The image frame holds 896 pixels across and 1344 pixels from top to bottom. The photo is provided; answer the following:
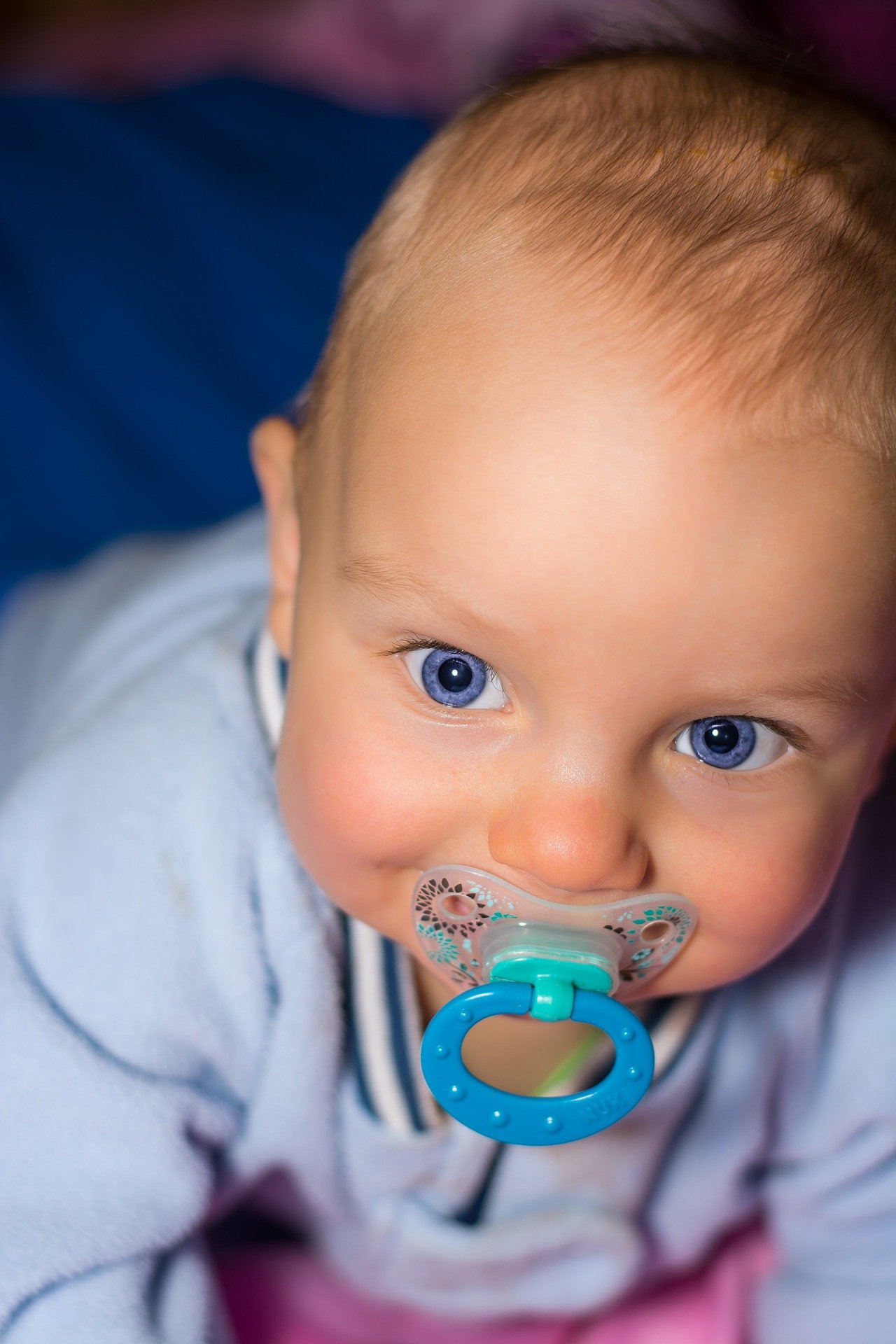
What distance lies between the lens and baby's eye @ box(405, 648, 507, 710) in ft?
2.12

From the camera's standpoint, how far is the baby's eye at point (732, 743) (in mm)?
645

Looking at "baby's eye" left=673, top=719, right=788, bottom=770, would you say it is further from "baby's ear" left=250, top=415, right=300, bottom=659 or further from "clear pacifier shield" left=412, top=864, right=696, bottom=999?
"baby's ear" left=250, top=415, right=300, bottom=659

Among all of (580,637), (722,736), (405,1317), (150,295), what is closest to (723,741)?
(722,736)

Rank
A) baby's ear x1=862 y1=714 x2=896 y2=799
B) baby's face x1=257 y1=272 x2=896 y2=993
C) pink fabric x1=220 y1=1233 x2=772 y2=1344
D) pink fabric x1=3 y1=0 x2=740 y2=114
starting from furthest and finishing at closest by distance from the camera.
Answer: pink fabric x1=3 y1=0 x2=740 y2=114
pink fabric x1=220 y1=1233 x2=772 y2=1344
baby's ear x1=862 y1=714 x2=896 y2=799
baby's face x1=257 y1=272 x2=896 y2=993

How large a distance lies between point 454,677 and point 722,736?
13cm

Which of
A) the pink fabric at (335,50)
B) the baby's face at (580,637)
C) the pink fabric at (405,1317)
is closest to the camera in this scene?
the baby's face at (580,637)

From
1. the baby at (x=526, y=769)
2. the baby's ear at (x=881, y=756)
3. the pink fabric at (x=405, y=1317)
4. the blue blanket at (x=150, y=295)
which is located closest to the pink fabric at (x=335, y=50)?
the blue blanket at (x=150, y=295)

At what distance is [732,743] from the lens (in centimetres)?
65

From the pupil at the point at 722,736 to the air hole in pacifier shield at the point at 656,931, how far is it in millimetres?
84

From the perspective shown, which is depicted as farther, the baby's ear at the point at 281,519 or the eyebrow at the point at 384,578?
the baby's ear at the point at 281,519

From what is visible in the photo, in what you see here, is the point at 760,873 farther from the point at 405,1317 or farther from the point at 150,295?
the point at 150,295

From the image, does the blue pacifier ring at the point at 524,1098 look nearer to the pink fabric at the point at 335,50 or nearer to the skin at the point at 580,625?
the skin at the point at 580,625

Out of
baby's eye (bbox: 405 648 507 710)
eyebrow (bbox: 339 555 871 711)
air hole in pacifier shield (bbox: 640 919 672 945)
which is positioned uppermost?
eyebrow (bbox: 339 555 871 711)

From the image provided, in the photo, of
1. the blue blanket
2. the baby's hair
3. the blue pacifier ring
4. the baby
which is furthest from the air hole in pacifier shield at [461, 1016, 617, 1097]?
the blue blanket
